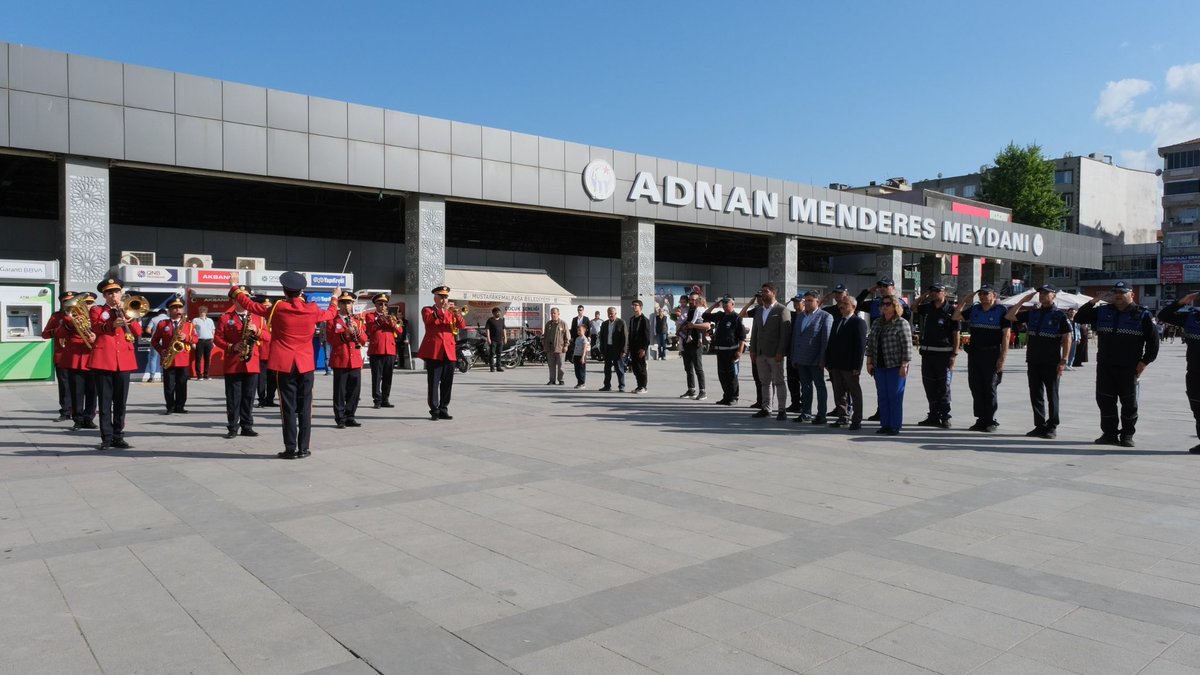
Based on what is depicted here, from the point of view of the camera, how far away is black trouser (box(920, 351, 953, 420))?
10.3 m

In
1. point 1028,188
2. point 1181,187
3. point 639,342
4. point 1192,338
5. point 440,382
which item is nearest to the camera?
point 1192,338

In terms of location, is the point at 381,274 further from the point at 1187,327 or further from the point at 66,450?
the point at 1187,327

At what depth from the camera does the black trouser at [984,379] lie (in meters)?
9.98

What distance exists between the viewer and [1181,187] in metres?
75.2

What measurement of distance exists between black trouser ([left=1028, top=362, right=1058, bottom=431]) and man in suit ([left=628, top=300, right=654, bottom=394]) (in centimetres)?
636

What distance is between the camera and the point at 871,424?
36.0ft

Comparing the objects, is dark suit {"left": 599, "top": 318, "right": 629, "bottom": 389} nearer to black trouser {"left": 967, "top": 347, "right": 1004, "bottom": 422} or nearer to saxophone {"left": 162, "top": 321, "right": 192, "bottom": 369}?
black trouser {"left": 967, "top": 347, "right": 1004, "bottom": 422}

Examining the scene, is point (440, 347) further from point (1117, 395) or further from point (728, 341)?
point (1117, 395)

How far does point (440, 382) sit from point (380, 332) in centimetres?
146

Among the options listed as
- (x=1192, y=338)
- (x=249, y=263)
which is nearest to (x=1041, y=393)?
(x=1192, y=338)

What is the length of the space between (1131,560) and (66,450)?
376 inches

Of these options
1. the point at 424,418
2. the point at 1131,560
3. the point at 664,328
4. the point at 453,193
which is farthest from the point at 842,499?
the point at 664,328

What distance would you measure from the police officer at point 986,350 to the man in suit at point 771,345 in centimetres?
219

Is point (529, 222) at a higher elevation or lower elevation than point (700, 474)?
higher
